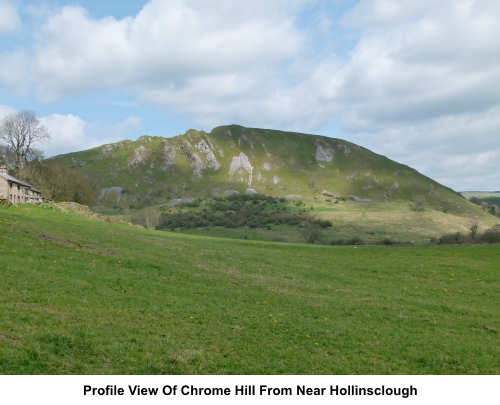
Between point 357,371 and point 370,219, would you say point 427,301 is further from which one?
point 370,219

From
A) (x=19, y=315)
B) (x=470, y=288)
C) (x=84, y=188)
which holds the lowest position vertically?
(x=470, y=288)

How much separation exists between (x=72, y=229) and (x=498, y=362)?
2786 cm

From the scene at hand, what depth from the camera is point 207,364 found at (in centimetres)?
945

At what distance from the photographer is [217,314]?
1442cm

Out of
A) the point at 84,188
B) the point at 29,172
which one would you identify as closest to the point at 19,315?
the point at 29,172

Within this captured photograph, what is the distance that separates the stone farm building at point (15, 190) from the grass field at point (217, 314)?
2531 centimetres

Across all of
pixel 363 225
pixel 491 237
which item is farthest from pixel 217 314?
pixel 363 225

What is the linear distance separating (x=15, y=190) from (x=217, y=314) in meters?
48.1

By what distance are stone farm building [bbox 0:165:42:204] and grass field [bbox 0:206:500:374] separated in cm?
2531

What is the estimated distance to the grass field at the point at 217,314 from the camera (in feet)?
31.7

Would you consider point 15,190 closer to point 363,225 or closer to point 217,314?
point 217,314

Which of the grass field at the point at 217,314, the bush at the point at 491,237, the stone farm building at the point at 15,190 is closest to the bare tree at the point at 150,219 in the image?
the stone farm building at the point at 15,190

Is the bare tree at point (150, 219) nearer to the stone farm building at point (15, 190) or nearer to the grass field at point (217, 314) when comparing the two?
the stone farm building at point (15, 190)
